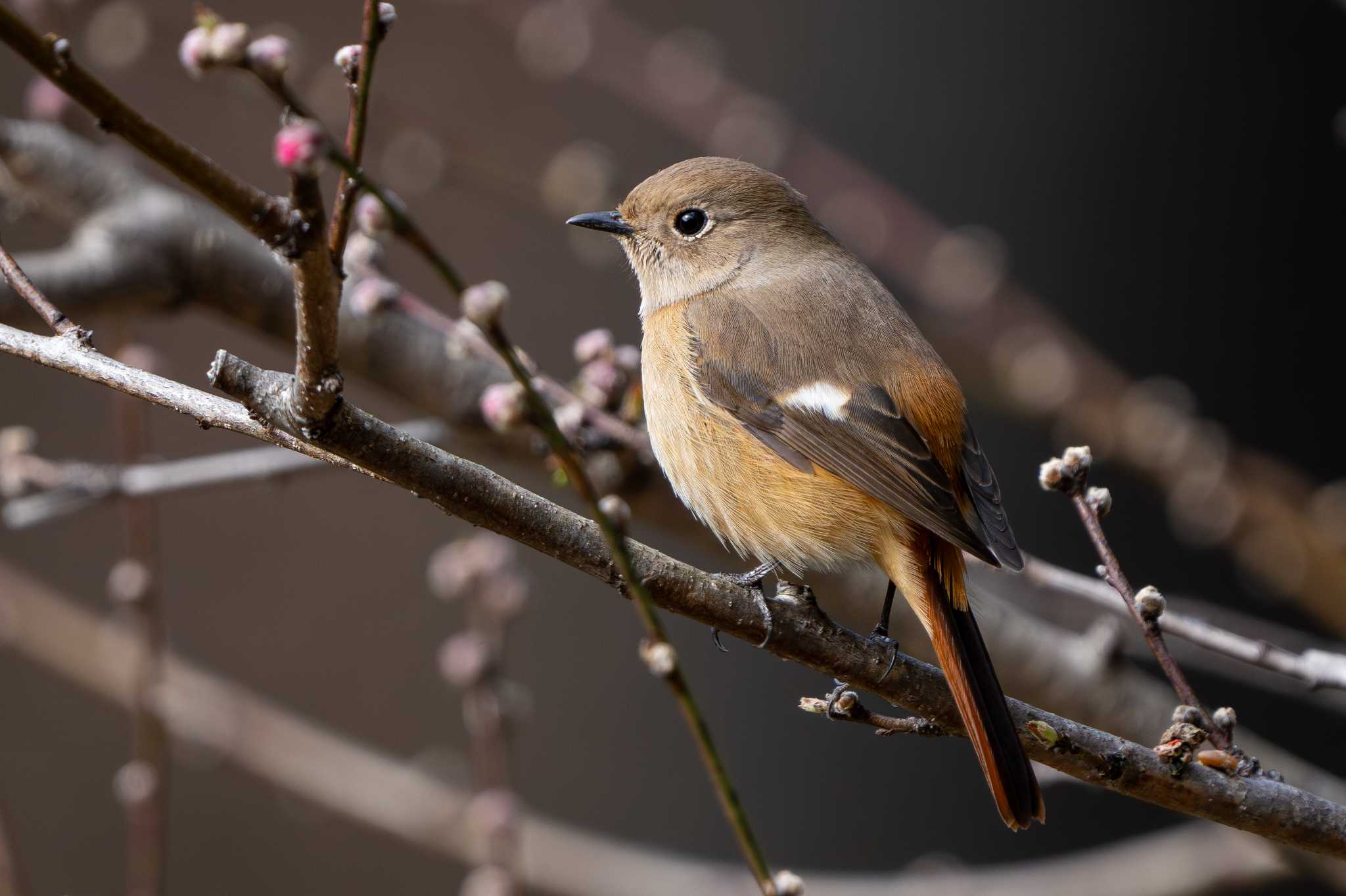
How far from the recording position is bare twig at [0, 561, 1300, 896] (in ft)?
9.29

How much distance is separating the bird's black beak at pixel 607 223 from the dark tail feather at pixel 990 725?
52.2 inches

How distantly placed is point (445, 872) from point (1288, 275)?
356 centimetres

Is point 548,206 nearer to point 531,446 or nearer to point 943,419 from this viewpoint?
point 531,446

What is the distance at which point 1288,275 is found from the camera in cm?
436

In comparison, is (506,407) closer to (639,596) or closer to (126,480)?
(639,596)

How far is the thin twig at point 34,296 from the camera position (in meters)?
1.47

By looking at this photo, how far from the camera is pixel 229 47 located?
1.08 metres

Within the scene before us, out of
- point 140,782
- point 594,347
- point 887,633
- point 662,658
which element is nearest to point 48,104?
point 594,347

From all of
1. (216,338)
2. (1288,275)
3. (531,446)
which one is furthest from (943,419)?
(216,338)

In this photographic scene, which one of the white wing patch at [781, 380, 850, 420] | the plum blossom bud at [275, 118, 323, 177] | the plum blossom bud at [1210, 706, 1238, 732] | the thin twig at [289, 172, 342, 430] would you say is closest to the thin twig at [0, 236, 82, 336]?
the thin twig at [289, 172, 342, 430]

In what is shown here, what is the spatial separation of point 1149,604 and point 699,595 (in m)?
0.62

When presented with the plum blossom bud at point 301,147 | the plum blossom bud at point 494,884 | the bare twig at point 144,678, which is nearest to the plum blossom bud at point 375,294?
the bare twig at point 144,678

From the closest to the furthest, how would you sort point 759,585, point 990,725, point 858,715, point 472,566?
point 858,715, point 990,725, point 759,585, point 472,566

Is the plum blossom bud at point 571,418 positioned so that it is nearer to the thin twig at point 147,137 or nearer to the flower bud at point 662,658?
the flower bud at point 662,658
